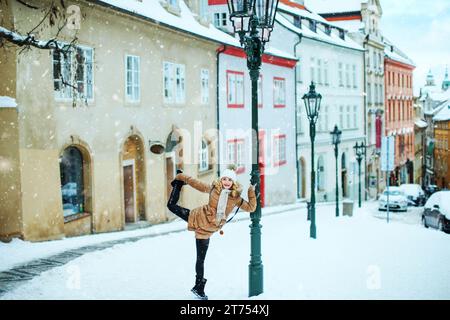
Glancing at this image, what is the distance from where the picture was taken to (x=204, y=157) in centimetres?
1773

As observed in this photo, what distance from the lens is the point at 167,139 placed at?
16.2m

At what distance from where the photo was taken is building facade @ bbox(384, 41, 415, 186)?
2461 centimetres

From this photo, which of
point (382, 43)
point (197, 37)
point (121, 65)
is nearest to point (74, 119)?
point (121, 65)

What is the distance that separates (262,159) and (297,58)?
533cm

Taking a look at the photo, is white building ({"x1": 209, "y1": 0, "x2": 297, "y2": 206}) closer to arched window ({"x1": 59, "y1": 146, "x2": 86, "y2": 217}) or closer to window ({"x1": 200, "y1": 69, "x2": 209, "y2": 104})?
window ({"x1": 200, "y1": 69, "x2": 209, "y2": 104})

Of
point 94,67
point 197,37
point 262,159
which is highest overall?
point 197,37

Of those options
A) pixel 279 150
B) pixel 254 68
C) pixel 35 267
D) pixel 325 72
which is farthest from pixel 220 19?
pixel 254 68

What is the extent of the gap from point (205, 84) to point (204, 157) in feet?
7.31

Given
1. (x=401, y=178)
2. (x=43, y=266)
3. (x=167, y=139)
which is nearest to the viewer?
(x=43, y=266)

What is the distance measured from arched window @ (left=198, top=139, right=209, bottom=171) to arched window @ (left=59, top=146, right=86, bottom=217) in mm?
5068

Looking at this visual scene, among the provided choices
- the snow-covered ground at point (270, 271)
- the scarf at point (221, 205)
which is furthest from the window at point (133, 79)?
the scarf at point (221, 205)

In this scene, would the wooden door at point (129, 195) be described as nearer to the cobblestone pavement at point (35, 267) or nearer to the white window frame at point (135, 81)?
the white window frame at point (135, 81)

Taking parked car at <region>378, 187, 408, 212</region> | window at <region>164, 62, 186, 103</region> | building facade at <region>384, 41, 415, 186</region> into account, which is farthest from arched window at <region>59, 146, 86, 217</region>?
parked car at <region>378, 187, 408, 212</region>

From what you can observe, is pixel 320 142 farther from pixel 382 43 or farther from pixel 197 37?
pixel 197 37
